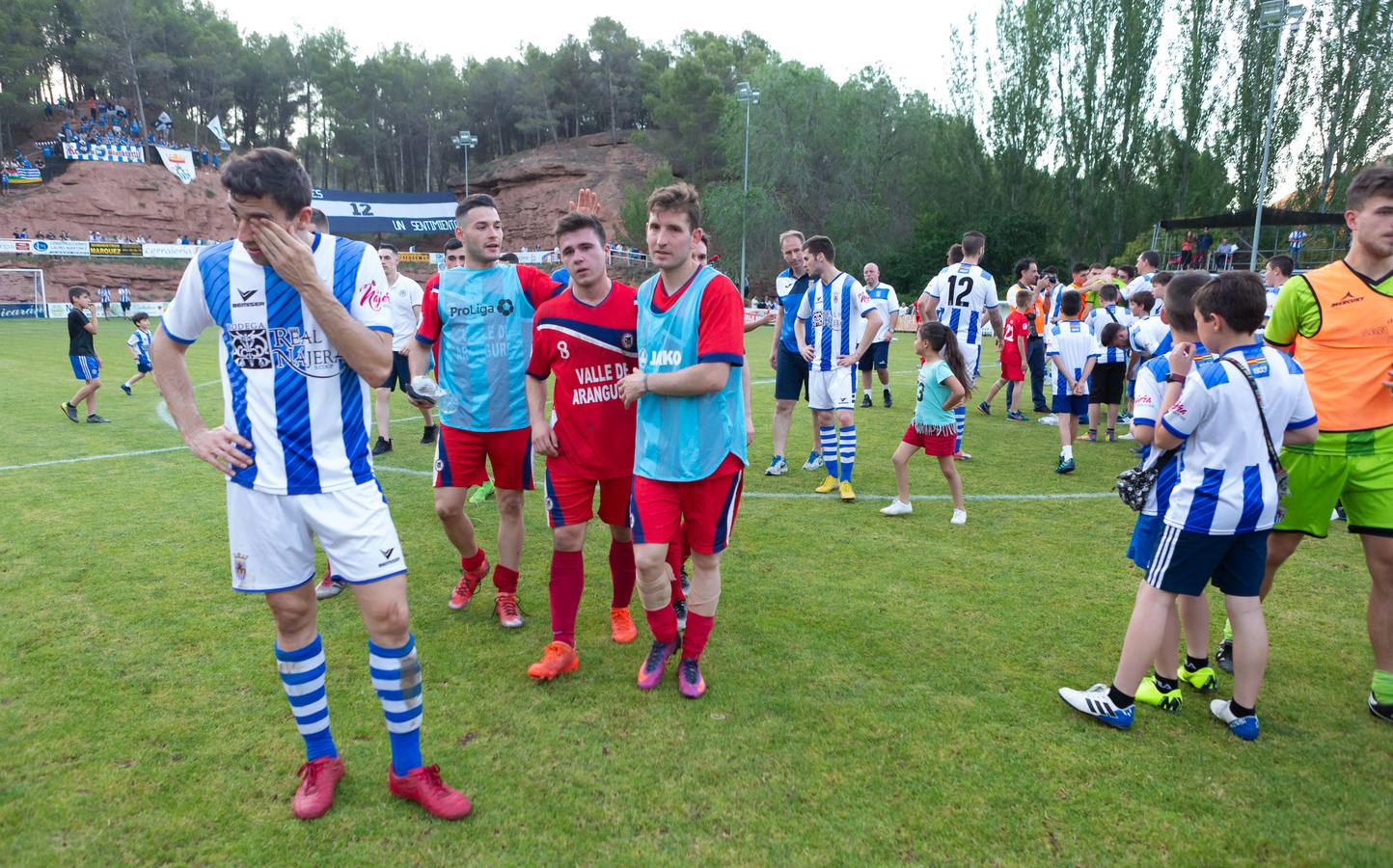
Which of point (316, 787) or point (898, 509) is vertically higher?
point (898, 509)

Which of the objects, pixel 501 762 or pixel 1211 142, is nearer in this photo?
pixel 501 762

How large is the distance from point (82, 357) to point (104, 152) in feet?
170

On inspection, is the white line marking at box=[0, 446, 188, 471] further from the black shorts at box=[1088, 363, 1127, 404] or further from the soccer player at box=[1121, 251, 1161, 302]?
the soccer player at box=[1121, 251, 1161, 302]

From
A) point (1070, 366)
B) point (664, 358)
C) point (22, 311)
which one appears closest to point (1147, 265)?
point (1070, 366)

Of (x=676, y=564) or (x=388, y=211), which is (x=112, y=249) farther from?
(x=676, y=564)

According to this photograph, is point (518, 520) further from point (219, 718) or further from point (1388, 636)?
point (1388, 636)

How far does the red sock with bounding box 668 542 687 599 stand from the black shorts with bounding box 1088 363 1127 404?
756 centimetres

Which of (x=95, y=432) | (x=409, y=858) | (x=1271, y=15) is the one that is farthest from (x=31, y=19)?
(x=409, y=858)

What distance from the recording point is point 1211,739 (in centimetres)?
331

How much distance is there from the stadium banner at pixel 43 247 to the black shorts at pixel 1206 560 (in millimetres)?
51848

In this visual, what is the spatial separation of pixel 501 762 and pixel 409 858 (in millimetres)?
569

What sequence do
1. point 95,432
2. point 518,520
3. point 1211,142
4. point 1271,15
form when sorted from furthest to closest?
point 1211,142 → point 1271,15 → point 95,432 → point 518,520

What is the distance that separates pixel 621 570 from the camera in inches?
169

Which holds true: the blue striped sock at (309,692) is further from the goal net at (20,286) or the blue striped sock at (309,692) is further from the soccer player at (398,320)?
the goal net at (20,286)
